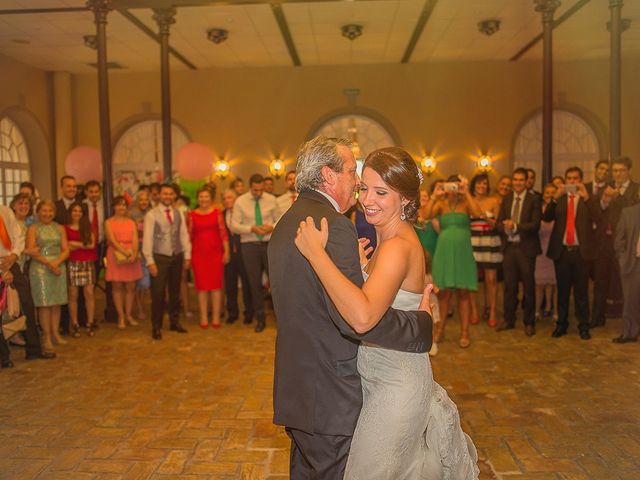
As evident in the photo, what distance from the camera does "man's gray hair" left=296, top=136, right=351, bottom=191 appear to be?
2.18 m

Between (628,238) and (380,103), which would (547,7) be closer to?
(628,238)

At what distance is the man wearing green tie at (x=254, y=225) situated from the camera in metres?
7.36

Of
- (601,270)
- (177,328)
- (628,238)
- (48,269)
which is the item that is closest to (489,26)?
(601,270)

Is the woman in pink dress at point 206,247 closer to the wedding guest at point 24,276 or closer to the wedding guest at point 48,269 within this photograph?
the wedding guest at point 48,269

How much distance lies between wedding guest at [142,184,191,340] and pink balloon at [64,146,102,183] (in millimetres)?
3004

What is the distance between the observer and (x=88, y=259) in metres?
7.14

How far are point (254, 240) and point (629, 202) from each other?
399 centimetres

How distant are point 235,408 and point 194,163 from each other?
21.8 feet

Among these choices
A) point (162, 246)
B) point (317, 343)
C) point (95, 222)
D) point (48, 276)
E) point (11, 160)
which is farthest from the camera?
point (11, 160)

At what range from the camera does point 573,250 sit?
21.9ft

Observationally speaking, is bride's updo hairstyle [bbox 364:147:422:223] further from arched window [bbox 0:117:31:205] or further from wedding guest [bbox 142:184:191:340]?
arched window [bbox 0:117:31:205]

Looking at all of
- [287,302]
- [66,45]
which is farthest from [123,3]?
[287,302]

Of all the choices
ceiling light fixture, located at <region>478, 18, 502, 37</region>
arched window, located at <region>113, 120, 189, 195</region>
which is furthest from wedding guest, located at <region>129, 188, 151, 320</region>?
ceiling light fixture, located at <region>478, 18, 502, 37</region>

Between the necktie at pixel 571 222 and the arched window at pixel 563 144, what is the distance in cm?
664
